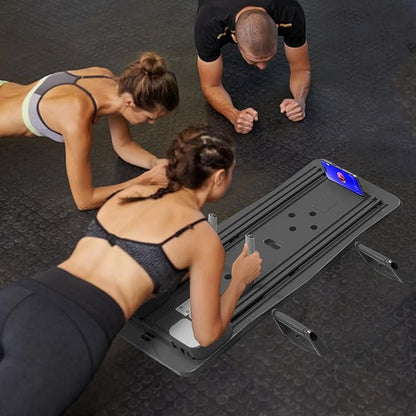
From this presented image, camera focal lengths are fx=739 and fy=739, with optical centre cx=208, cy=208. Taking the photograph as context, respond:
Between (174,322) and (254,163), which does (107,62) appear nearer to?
(254,163)

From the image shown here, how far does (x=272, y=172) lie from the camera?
119 inches

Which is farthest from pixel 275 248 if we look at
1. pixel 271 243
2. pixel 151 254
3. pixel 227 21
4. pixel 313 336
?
pixel 227 21

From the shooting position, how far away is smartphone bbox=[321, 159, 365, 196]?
2705 mm

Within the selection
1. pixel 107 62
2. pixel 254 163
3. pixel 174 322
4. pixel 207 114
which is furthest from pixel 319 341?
pixel 107 62

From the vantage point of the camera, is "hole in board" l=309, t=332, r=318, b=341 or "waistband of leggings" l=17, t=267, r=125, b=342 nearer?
"waistband of leggings" l=17, t=267, r=125, b=342

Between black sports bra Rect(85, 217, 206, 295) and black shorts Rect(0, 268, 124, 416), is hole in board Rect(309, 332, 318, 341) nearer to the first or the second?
black sports bra Rect(85, 217, 206, 295)

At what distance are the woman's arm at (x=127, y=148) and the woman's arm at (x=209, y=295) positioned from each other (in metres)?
1.02

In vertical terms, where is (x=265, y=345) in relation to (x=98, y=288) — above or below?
below

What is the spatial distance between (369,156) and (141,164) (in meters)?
0.95

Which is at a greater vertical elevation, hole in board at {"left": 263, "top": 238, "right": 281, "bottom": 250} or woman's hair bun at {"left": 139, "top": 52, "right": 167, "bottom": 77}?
woman's hair bun at {"left": 139, "top": 52, "right": 167, "bottom": 77}

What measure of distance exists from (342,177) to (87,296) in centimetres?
120

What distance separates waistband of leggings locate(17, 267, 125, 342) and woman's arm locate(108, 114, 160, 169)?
44.0 inches

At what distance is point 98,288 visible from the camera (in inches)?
76.9

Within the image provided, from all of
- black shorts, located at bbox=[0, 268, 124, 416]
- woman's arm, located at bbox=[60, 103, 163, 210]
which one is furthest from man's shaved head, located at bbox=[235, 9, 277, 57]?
black shorts, located at bbox=[0, 268, 124, 416]
